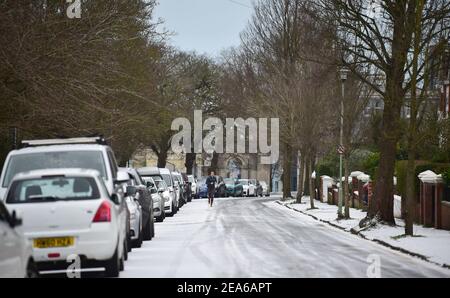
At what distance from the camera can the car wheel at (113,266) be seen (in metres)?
14.9

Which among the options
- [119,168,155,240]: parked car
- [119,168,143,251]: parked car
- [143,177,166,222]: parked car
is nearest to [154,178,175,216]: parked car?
[143,177,166,222]: parked car

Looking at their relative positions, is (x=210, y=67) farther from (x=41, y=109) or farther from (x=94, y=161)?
(x=94, y=161)

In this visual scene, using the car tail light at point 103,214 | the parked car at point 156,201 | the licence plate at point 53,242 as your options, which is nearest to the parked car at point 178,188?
the parked car at point 156,201

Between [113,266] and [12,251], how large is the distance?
4.31 metres

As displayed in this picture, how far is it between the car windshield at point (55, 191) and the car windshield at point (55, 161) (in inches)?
107

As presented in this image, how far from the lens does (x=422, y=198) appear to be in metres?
31.4

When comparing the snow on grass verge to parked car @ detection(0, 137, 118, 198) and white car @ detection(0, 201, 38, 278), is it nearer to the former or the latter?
parked car @ detection(0, 137, 118, 198)

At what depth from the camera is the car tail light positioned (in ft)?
47.4

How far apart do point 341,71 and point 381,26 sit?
2334mm

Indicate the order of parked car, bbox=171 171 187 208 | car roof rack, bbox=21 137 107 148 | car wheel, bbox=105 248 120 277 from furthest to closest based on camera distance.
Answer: parked car, bbox=171 171 187 208 → car roof rack, bbox=21 137 107 148 → car wheel, bbox=105 248 120 277

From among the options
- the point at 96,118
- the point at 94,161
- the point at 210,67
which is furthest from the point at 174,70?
the point at 94,161

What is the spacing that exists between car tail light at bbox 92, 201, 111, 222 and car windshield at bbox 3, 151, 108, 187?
3.31 metres

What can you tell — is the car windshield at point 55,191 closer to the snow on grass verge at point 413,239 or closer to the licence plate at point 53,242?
the licence plate at point 53,242

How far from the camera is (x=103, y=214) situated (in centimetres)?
1448
